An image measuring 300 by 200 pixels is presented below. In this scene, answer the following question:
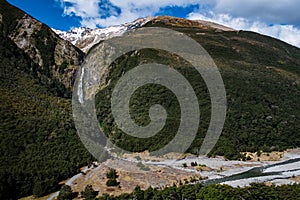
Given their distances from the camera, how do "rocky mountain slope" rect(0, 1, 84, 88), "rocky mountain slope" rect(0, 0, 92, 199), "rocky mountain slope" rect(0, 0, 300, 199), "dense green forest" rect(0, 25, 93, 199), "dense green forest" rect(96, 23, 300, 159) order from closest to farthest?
"dense green forest" rect(0, 25, 93, 199) < "rocky mountain slope" rect(0, 0, 92, 199) < "rocky mountain slope" rect(0, 0, 300, 199) < "dense green forest" rect(96, 23, 300, 159) < "rocky mountain slope" rect(0, 1, 84, 88)

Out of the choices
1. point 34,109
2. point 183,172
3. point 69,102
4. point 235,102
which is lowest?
point 183,172

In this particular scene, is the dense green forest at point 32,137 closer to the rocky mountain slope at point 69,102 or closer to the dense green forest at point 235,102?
the rocky mountain slope at point 69,102

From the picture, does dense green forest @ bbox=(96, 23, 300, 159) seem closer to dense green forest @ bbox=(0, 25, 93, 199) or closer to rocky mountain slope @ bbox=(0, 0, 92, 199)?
dense green forest @ bbox=(0, 25, 93, 199)

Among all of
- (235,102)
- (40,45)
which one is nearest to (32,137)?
(235,102)

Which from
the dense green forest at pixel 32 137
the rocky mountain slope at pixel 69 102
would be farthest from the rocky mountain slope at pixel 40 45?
the dense green forest at pixel 32 137

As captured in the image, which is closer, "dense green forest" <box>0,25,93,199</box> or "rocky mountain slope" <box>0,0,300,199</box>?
"dense green forest" <box>0,25,93,199</box>

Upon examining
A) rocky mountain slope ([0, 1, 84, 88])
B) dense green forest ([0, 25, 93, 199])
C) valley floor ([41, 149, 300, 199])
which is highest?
rocky mountain slope ([0, 1, 84, 88])

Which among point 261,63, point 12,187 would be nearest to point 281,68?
point 261,63

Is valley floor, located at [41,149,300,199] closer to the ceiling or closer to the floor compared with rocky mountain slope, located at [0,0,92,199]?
closer to the floor

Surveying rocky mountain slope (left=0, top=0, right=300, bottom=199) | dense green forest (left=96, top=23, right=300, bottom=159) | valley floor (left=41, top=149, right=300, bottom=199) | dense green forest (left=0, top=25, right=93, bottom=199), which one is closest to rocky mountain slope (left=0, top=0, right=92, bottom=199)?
dense green forest (left=0, top=25, right=93, bottom=199)

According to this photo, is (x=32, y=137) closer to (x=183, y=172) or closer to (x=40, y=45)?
(x=183, y=172)

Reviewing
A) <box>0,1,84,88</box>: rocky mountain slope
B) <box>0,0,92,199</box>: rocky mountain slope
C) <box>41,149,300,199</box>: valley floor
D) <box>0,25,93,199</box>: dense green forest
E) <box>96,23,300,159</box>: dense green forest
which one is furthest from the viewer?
<box>0,1,84,88</box>: rocky mountain slope
